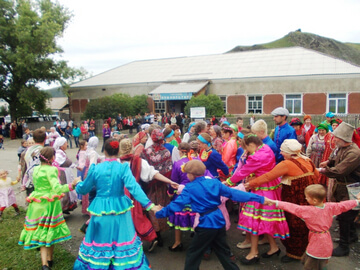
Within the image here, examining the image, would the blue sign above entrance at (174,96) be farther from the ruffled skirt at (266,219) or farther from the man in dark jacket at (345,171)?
the ruffled skirt at (266,219)

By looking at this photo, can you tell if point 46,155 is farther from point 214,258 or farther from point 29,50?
point 29,50

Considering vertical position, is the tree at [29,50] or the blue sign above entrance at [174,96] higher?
the tree at [29,50]

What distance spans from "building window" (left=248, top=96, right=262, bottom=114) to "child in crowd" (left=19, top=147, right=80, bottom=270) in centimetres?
2502

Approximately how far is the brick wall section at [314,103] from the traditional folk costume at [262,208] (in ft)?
77.1

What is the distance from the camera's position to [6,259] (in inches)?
176

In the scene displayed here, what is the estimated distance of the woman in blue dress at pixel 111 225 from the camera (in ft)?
10.8

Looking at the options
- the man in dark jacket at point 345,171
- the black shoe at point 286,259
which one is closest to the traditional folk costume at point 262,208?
the black shoe at point 286,259

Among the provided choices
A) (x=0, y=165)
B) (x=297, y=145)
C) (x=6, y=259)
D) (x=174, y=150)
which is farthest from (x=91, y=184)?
(x=0, y=165)

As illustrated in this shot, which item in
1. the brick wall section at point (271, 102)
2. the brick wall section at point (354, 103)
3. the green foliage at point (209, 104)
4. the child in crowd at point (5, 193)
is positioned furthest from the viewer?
the brick wall section at point (271, 102)

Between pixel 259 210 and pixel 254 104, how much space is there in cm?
2431

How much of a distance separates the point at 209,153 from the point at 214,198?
144 centimetres

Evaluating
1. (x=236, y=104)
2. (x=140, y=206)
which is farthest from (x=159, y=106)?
(x=140, y=206)

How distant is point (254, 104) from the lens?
2730 cm

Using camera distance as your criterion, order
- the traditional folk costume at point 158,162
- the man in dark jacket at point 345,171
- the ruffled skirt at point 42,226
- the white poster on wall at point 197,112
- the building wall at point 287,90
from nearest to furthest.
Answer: the ruffled skirt at point 42,226 < the man in dark jacket at point 345,171 < the traditional folk costume at point 158,162 < the white poster on wall at point 197,112 < the building wall at point 287,90
